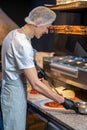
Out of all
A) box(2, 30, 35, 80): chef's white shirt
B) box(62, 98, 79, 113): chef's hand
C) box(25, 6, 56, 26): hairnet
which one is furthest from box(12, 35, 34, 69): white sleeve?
box(62, 98, 79, 113): chef's hand

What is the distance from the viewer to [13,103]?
53.6 inches

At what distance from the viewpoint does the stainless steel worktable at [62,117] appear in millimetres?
1193

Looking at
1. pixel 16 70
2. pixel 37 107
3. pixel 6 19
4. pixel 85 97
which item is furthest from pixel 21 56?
pixel 6 19

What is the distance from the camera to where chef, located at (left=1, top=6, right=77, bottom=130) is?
4.15 feet

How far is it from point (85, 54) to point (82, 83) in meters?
0.41

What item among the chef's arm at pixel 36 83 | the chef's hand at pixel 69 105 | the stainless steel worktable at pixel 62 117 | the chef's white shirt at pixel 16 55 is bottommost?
the stainless steel worktable at pixel 62 117

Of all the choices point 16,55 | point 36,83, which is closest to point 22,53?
point 16,55

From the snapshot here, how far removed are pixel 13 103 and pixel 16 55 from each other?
26cm

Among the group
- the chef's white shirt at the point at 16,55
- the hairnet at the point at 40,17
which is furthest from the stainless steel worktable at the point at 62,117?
the hairnet at the point at 40,17

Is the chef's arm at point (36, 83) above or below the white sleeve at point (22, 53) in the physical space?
below

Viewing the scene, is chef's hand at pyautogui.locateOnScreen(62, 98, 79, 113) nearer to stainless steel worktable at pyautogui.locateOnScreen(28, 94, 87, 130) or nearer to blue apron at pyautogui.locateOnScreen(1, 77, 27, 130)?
stainless steel worktable at pyautogui.locateOnScreen(28, 94, 87, 130)

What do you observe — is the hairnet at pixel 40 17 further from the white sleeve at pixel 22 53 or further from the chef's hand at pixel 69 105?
the chef's hand at pixel 69 105

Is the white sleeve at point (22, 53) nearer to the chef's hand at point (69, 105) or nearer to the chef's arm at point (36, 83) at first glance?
the chef's arm at point (36, 83)

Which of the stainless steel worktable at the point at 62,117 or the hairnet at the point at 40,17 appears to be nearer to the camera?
the stainless steel worktable at the point at 62,117
